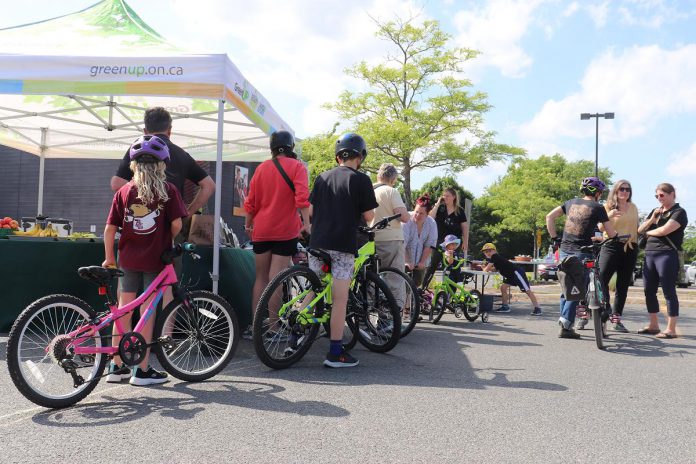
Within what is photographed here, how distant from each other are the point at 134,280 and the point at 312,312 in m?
1.45

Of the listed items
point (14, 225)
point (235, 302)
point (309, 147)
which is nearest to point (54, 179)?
point (309, 147)

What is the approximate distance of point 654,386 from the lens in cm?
468

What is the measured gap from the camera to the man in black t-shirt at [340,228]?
16.1 feet

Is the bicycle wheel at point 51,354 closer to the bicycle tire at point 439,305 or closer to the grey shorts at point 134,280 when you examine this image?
the grey shorts at point 134,280

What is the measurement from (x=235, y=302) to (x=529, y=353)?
295cm

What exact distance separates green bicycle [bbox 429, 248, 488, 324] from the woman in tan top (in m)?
1.87

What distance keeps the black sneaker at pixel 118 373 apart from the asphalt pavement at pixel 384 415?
0.29 ft

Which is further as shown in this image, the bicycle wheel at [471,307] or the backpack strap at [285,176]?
the bicycle wheel at [471,307]

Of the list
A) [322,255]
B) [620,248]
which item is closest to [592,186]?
[620,248]

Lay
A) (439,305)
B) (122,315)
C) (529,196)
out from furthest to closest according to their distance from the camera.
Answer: (529,196)
(439,305)
(122,315)

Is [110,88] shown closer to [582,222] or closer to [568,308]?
[582,222]

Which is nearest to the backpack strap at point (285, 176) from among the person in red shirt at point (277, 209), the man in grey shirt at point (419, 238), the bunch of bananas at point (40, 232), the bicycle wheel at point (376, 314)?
the person in red shirt at point (277, 209)

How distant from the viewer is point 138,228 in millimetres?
4191

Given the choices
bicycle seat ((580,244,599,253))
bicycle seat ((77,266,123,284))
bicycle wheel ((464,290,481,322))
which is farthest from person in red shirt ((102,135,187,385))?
bicycle wheel ((464,290,481,322))
